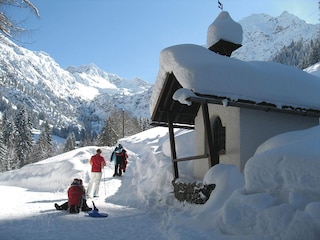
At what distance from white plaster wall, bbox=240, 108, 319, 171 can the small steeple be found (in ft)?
12.7

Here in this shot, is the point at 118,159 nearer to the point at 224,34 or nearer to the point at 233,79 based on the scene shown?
the point at 224,34

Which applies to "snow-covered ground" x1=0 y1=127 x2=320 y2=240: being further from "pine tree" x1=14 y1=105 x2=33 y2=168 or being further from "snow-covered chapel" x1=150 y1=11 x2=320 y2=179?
"pine tree" x1=14 y1=105 x2=33 y2=168

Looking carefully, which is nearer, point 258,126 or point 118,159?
point 258,126

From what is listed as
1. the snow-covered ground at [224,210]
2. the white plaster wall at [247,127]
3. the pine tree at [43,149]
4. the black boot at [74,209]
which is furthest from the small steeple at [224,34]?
the pine tree at [43,149]

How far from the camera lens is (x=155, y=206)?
998 cm

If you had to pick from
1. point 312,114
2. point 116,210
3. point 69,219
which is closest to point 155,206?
point 116,210

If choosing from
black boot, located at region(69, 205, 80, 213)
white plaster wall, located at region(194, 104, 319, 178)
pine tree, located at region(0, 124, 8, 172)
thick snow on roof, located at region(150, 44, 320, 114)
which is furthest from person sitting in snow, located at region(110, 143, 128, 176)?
pine tree, located at region(0, 124, 8, 172)

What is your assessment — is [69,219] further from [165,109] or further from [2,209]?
[165,109]

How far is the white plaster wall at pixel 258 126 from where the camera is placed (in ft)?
31.1

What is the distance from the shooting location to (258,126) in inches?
383

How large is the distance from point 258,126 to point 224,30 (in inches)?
180

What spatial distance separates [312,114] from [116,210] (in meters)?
6.73

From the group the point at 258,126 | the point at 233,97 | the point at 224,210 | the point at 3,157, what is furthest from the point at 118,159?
the point at 3,157

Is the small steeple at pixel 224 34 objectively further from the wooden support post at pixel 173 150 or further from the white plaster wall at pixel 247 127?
the wooden support post at pixel 173 150
